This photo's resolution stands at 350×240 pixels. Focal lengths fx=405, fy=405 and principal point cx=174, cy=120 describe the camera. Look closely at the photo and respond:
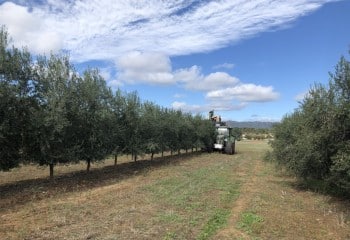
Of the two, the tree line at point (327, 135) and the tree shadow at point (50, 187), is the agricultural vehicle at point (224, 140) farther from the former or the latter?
the tree line at point (327, 135)

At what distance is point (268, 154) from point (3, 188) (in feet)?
47.0

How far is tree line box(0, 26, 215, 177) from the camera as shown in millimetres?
17844

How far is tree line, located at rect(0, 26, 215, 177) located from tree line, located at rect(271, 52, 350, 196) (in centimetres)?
1092

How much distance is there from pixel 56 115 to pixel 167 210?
28.5ft

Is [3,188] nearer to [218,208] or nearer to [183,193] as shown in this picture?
[183,193]

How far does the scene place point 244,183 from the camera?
67.6ft

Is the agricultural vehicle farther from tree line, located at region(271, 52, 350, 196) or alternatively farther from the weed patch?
the weed patch

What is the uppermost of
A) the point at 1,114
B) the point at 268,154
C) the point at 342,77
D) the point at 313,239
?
the point at 342,77

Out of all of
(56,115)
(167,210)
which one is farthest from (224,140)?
(167,210)

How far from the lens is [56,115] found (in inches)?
746

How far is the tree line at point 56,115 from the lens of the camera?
17.8 metres

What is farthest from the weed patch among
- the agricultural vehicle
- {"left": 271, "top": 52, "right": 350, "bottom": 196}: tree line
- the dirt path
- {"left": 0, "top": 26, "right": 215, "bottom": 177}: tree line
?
the agricultural vehicle

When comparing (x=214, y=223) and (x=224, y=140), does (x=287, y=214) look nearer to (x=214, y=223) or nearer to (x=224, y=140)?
(x=214, y=223)

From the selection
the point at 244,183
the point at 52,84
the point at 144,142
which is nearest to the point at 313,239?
the point at 244,183
